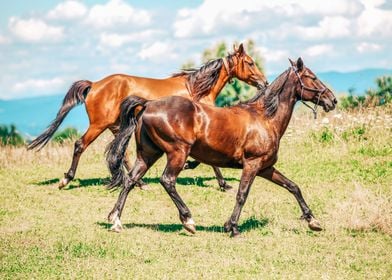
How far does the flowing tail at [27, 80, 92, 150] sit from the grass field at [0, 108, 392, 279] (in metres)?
1.05

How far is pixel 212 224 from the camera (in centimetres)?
985

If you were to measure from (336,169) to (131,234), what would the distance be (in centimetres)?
638

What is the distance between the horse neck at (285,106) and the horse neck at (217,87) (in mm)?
3550

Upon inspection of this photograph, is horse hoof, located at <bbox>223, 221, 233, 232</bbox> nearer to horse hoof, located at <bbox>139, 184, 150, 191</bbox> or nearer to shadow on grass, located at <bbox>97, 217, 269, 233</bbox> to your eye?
shadow on grass, located at <bbox>97, 217, 269, 233</bbox>

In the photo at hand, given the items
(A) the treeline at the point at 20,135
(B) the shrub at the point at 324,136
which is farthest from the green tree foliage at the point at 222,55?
(B) the shrub at the point at 324,136

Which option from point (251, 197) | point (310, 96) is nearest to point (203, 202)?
point (251, 197)

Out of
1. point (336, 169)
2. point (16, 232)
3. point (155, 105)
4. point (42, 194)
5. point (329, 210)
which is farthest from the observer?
point (336, 169)

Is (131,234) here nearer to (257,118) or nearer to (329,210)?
(257,118)

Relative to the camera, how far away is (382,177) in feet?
41.7

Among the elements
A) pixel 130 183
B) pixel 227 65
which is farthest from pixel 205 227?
pixel 227 65

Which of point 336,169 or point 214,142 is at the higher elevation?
point 214,142

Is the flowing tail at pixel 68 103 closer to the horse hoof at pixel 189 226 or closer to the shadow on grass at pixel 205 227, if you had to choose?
the shadow on grass at pixel 205 227

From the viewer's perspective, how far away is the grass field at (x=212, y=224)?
723 centimetres

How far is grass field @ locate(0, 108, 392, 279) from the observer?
723 cm
